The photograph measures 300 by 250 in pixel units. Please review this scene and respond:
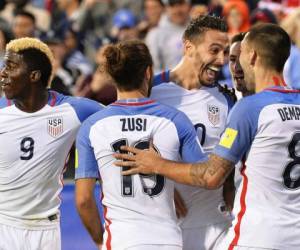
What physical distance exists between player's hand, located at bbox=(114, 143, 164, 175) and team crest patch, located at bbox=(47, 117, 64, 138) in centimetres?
84

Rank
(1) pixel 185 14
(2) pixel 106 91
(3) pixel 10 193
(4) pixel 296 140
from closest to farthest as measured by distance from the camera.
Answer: (4) pixel 296 140
(3) pixel 10 193
(2) pixel 106 91
(1) pixel 185 14

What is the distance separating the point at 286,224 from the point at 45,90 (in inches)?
73.7

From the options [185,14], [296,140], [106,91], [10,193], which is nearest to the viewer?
[296,140]

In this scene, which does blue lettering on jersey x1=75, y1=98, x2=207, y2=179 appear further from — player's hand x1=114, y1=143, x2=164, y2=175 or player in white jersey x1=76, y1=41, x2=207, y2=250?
player's hand x1=114, y1=143, x2=164, y2=175

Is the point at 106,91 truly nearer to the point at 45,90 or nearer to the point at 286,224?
the point at 45,90

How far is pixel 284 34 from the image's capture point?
528 centimetres

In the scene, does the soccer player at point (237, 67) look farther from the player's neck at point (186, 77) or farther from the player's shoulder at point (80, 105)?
the player's shoulder at point (80, 105)

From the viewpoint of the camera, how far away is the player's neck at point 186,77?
6359 millimetres

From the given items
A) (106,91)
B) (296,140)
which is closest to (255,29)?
A: (296,140)

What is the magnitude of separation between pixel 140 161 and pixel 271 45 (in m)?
0.99

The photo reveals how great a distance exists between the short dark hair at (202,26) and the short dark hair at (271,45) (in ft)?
3.62

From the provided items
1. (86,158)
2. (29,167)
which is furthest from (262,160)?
(29,167)

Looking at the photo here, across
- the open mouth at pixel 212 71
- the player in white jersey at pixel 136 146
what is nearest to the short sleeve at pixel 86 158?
the player in white jersey at pixel 136 146

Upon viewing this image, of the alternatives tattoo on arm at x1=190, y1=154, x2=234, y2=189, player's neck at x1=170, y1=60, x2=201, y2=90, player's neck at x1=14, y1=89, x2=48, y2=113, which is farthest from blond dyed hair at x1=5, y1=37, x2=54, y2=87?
tattoo on arm at x1=190, y1=154, x2=234, y2=189
